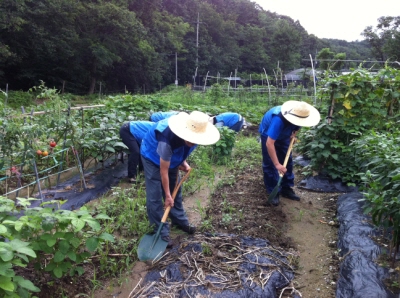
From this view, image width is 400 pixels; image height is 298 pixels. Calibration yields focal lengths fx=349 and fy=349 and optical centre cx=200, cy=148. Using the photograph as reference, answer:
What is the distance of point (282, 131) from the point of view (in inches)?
174

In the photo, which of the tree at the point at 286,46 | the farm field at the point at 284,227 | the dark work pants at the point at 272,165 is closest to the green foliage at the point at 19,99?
the farm field at the point at 284,227

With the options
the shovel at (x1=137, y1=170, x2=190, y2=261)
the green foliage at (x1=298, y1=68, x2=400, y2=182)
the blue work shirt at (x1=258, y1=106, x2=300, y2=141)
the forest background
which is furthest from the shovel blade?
the forest background

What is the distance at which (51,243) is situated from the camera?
229 cm

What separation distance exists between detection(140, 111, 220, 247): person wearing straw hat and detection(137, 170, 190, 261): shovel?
68mm

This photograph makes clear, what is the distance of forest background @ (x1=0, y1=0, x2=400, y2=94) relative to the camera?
70.0 feet

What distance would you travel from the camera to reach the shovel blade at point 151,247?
3205mm

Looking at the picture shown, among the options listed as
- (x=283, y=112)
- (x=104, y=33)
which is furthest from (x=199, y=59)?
(x=283, y=112)

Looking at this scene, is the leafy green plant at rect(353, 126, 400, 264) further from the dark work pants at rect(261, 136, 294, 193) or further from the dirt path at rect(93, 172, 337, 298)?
the dark work pants at rect(261, 136, 294, 193)

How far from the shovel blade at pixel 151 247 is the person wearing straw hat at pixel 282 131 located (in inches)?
65.6

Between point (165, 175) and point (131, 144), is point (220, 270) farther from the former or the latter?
point (131, 144)

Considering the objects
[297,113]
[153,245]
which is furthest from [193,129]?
[297,113]

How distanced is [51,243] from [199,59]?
38.2 metres

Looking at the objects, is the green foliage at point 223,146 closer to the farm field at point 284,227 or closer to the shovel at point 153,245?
the farm field at point 284,227

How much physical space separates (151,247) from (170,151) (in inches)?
37.9
